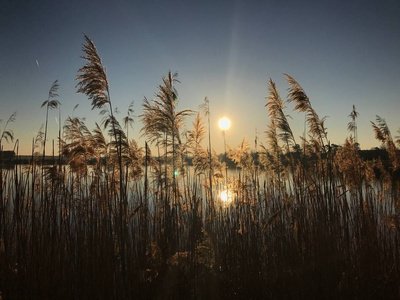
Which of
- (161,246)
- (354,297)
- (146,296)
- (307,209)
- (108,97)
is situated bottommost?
(354,297)

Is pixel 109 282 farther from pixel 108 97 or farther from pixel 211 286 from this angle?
pixel 108 97

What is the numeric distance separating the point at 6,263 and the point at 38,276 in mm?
441

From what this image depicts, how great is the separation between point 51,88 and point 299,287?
16.1 feet

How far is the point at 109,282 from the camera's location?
2.77 meters

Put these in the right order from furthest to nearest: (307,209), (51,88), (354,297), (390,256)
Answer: (51,88), (307,209), (390,256), (354,297)

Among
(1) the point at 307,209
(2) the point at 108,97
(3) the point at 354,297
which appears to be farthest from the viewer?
(1) the point at 307,209

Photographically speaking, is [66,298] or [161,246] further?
[161,246]

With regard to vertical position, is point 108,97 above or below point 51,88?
below

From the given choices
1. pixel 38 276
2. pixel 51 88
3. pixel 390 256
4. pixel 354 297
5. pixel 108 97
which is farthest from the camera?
pixel 51 88

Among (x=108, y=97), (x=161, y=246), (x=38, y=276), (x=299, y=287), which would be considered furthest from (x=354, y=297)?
(x=108, y=97)

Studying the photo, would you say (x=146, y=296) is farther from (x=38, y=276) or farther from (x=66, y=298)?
(x=38, y=276)

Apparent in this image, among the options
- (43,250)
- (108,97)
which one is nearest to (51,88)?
(108,97)

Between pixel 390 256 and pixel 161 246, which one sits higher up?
pixel 161 246

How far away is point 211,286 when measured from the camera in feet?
10.6
